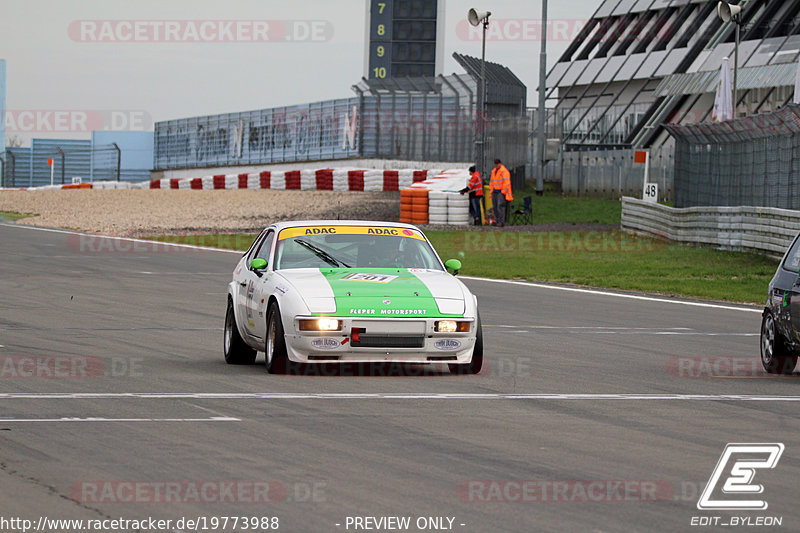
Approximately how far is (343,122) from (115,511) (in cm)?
5413

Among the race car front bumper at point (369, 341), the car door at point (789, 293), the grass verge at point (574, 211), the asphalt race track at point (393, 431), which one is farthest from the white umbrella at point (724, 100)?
the race car front bumper at point (369, 341)

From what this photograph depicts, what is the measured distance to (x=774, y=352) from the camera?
1084 cm

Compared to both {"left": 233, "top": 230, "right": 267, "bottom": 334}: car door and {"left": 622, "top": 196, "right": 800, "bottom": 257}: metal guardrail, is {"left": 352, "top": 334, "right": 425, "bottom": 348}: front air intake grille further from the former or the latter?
{"left": 622, "top": 196, "right": 800, "bottom": 257}: metal guardrail

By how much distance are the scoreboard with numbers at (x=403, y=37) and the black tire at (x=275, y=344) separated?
57982 mm

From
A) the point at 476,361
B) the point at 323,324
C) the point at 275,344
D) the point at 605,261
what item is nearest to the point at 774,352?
the point at 476,361

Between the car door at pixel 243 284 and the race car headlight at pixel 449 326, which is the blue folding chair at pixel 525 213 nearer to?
the car door at pixel 243 284

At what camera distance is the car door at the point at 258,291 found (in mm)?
→ 10586

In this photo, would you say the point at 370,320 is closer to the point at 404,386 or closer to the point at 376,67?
the point at 404,386

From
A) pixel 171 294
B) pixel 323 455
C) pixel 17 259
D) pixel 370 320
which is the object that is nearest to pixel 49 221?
pixel 17 259

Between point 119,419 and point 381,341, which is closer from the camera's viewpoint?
point 119,419

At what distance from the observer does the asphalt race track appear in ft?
18.5

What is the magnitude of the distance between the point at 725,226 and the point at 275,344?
1796 centimetres

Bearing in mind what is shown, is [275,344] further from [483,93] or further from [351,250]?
[483,93]

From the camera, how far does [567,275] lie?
23844 millimetres
